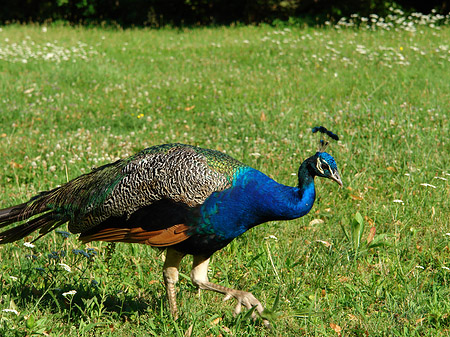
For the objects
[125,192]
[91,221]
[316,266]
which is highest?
[125,192]

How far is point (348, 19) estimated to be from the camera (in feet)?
46.5

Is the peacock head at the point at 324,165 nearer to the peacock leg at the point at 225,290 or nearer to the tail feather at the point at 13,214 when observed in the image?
the peacock leg at the point at 225,290

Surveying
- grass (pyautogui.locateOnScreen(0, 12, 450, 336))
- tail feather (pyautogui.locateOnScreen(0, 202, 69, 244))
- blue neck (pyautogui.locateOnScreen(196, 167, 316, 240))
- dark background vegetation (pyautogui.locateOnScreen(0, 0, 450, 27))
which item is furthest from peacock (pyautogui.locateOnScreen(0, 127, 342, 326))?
dark background vegetation (pyautogui.locateOnScreen(0, 0, 450, 27))

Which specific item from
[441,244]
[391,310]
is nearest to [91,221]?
[391,310]

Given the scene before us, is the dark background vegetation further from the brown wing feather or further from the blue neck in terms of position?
the brown wing feather

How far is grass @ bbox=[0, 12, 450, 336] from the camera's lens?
352 cm

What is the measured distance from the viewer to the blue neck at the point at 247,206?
10.4 ft

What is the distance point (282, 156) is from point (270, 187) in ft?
8.47

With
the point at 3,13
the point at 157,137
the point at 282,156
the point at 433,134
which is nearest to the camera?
the point at 282,156

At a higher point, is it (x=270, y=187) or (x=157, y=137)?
(x=270, y=187)

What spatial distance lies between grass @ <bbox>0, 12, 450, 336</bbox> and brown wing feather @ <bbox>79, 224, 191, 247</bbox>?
34 cm

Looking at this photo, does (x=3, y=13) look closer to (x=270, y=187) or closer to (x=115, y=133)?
(x=115, y=133)

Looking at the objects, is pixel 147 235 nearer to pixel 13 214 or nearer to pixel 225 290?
pixel 225 290

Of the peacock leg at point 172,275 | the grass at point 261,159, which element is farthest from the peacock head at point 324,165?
the peacock leg at point 172,275
